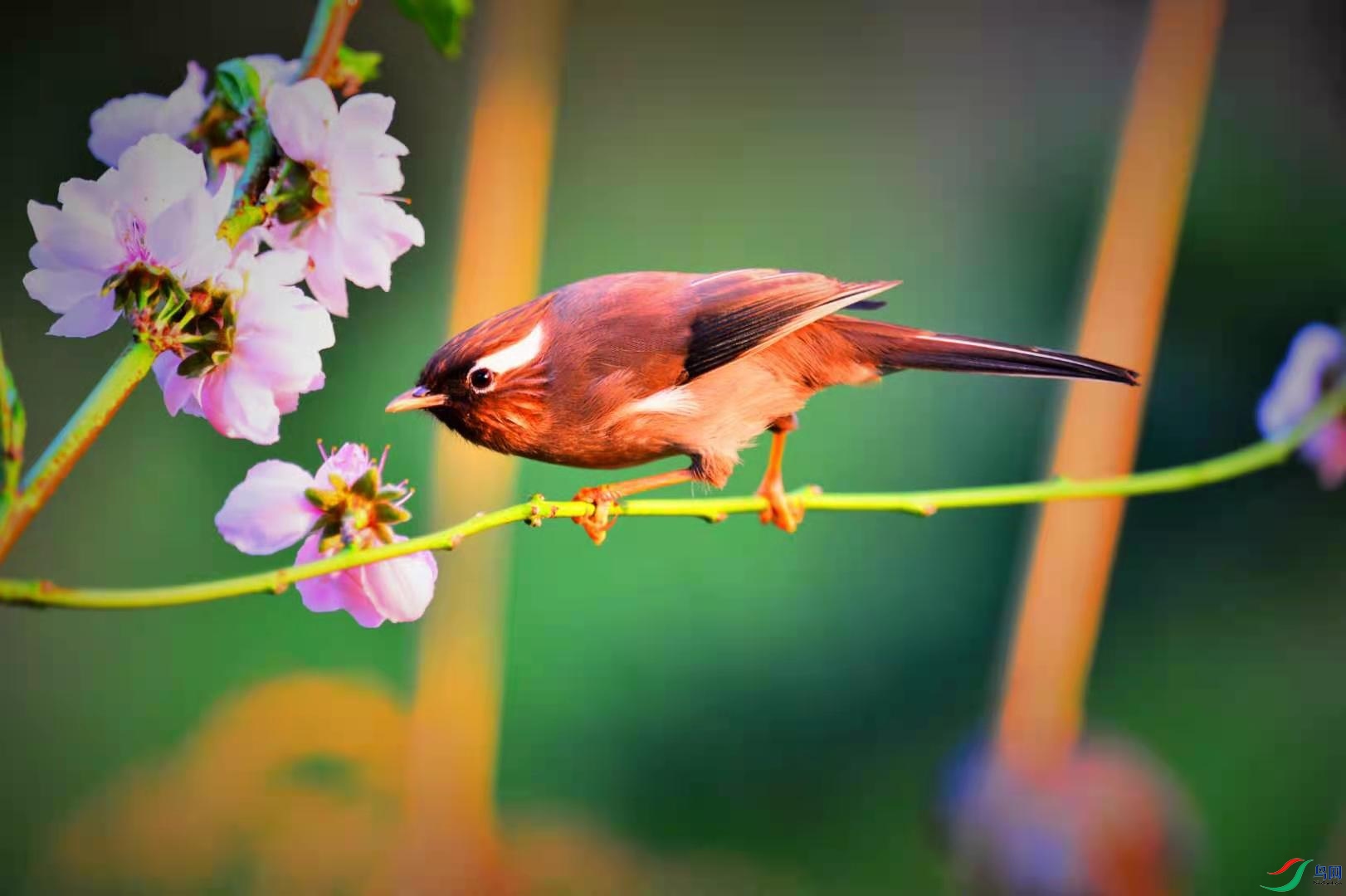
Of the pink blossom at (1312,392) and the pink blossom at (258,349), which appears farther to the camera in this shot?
the pink blossom at (1312,392)

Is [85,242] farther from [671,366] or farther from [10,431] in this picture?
[671,366]

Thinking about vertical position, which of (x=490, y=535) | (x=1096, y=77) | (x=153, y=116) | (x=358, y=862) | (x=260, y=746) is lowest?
(x=358, y=862)

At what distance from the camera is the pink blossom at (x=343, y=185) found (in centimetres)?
63

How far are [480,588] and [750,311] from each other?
0.55 m

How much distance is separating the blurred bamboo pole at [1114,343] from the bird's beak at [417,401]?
92 cm

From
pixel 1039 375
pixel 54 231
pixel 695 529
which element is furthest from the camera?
pixel 695 529

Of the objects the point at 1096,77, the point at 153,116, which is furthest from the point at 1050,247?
the point at 153,116

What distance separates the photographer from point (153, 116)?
72 centimetres

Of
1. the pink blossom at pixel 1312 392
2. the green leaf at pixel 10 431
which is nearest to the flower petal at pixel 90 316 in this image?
the green leaf at pixel 10 431

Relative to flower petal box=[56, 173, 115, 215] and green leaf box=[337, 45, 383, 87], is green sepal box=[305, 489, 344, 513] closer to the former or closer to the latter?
flower petal box=[56, 173, 115, 215]

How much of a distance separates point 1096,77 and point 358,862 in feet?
4.41

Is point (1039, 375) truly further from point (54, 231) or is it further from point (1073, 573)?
point (54, 231)

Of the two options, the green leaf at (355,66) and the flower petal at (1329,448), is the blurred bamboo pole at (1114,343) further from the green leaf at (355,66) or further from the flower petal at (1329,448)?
the green leaf at (355,66)

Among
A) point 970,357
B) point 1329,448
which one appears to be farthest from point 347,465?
point 1329,448
